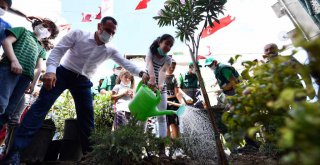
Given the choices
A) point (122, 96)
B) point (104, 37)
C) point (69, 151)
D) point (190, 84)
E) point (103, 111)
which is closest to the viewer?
point (104, 37)

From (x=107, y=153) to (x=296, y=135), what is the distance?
1.80m

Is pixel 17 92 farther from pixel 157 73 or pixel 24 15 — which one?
pixel 157 73

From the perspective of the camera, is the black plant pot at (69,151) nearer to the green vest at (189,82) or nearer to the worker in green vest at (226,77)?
the worker in green vest at (226,77)

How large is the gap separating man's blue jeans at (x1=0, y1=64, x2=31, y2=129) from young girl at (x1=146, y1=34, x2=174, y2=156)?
1468 mm

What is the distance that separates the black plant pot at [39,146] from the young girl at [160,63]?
4.54 feet

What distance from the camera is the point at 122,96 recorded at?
A: 446cm

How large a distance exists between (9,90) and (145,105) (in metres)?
1.30

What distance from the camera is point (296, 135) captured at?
0.59 m

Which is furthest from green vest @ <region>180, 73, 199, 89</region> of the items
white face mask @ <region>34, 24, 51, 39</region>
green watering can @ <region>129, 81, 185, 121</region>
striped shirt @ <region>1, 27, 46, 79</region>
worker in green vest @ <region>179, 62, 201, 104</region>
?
striped shirt @ <region>1, 27, 46, 79</region>

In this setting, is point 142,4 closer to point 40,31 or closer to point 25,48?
point 40,31

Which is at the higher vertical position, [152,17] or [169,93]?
[152,17]

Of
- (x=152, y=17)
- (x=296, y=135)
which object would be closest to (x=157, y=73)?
(x=152, y=17)

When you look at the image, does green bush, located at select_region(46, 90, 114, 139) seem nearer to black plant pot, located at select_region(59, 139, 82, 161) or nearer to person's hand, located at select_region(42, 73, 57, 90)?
black plant pot, located at select_region(59, 139, 82, 161)

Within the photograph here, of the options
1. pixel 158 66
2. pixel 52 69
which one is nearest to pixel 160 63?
pixel 158 66
